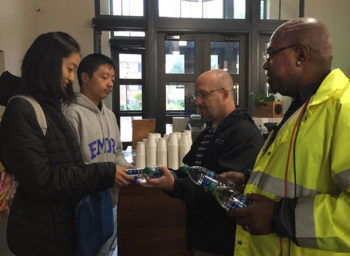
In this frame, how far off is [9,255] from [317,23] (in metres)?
2.77

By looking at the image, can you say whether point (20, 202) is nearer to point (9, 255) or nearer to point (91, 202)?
point (91, 202)

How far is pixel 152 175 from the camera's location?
1.36 m

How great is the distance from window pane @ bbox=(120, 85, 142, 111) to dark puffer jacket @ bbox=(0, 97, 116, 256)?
5.97m

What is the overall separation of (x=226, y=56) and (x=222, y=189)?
3.60 m

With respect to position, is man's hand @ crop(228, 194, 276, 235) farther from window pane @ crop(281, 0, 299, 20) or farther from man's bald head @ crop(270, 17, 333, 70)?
window pane @ crop(281, 0, 299, 20)

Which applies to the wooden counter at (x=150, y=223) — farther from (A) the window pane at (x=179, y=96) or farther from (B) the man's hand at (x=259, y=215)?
(A) the window pane at (x=179, y=96)

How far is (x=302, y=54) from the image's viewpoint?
2.80 feet

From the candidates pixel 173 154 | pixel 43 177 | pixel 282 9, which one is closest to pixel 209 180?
pixel 43 177

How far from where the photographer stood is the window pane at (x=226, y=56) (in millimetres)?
4293

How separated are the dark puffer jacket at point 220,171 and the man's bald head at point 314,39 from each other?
1.82ft

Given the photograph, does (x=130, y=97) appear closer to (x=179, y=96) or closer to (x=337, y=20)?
(x=179, y=96)

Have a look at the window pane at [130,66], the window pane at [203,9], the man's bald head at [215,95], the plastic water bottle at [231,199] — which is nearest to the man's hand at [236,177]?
the plastic water bottle at [231,199]

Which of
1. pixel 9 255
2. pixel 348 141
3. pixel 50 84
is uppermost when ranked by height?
pixel 50 84

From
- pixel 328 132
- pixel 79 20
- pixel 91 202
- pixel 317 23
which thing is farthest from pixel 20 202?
pixel 79 20
